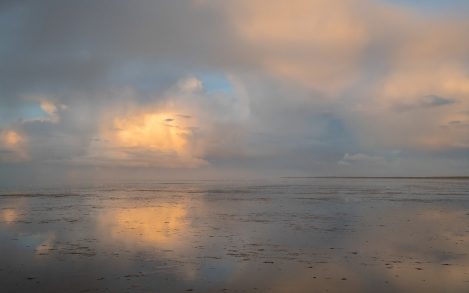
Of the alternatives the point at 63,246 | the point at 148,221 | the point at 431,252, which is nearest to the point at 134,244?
the point at 63,246

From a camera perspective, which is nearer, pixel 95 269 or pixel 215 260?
pixel 95 269

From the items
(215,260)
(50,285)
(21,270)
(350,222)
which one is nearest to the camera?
(50,285)

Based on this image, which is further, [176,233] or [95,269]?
[176,233]

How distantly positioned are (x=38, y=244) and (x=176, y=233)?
21.0 ft

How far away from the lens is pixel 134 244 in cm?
1739

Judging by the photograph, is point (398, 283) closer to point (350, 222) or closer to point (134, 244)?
point (134, 244)

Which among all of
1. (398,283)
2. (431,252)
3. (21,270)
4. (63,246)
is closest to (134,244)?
(63,246)

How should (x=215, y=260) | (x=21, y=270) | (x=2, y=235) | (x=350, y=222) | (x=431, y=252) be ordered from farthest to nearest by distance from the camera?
(x=350, y=222) < (x=2, y=235) < (x=431, y=252) < (x=215, y=260) < (x=21, y=270)

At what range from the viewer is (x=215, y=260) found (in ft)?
46.9

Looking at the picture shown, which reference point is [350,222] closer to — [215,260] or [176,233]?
[176,233]

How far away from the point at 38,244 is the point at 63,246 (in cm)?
145

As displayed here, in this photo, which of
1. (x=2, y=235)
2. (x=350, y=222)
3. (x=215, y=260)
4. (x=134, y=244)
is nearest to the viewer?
(x=215, y=260)

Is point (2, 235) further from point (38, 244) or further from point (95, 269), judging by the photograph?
point (95, 269)

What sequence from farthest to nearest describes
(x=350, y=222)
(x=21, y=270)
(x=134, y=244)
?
(x=350, y=222)
(x=134, y=244)
(x=21, y=270)
